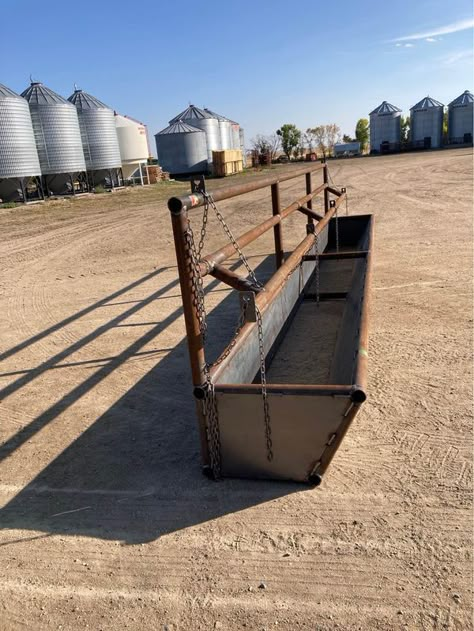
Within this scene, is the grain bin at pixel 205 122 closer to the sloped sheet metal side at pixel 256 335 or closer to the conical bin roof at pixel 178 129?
the conical bin roof at pixel 178 129

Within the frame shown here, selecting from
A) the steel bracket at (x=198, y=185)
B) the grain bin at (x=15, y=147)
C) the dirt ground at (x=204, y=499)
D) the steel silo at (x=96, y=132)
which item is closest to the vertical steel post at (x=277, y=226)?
the dirt ground at (x=204, y=499)

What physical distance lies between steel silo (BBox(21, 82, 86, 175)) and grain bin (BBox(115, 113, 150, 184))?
17.8 ft

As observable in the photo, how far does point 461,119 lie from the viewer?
4747cm

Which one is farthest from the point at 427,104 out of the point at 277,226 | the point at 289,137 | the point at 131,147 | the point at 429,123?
the point at 277,226

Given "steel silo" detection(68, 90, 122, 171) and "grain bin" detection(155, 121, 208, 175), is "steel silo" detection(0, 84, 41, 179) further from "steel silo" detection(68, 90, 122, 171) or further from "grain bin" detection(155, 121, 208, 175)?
"grain bin" detection(155, 121, 208, 175)

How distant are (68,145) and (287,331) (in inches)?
867

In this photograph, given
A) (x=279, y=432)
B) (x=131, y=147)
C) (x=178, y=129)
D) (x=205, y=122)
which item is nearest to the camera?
(x=279, y=432)

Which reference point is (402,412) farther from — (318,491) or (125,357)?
(125,357)

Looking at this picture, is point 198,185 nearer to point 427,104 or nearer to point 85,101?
point 85,101

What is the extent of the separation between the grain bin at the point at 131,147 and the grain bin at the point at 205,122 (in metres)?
8.13

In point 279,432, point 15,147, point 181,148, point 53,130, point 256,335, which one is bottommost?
point 279,432

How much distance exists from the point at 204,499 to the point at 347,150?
60.6 m

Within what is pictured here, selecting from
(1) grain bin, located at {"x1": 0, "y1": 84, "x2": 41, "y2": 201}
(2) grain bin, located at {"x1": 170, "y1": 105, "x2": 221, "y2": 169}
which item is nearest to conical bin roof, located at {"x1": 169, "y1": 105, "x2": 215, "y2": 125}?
(2) grain bin, located at {"x1": 170, "y1": 105, "x2": 221, "y2": 169}

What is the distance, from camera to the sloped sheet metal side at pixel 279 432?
8.72ft
